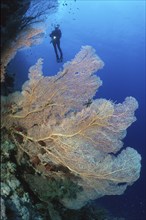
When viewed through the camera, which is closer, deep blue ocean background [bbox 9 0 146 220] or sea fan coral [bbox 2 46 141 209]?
sea fan coral [bbox 2 46 141 209]

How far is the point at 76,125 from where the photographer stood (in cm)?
352

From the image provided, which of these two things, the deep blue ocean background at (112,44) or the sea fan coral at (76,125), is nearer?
the sea fan coral at (76,125)

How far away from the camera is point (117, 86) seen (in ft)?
149

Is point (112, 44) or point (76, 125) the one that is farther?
point (112, 44)

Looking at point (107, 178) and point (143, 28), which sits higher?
point (107, 178)

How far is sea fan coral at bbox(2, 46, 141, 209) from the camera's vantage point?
11.5 feet

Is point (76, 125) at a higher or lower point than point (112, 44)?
higher

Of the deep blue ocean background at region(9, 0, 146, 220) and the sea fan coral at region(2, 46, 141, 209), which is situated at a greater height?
the sea fan coral at region(2, 46, 141, 209)

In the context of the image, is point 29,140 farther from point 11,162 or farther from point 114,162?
point 114,162

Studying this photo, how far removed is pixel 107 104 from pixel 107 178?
3.17 feet

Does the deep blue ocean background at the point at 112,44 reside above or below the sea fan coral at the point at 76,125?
below

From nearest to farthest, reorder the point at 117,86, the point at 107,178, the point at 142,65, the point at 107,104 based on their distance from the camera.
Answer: the point at 107,104 < the point at 107,178 < the point at 117,86 < the point at 142,65

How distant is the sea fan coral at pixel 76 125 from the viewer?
3.50 meters

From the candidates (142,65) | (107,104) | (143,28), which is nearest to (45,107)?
(107,104)
